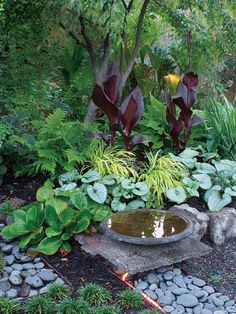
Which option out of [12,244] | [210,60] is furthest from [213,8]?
[12,244]

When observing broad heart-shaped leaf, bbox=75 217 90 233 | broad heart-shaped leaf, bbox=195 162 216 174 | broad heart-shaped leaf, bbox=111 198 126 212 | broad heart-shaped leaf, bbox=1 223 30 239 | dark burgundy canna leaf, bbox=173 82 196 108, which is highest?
dark burgundy canna leaf, bbox=173 82 196 108

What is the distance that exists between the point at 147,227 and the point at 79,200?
557 mm

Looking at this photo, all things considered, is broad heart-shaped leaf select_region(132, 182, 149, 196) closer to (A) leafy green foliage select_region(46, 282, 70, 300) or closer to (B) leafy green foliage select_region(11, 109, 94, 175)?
(B) leafy green foliage select_region(11, 109, 94, 175)

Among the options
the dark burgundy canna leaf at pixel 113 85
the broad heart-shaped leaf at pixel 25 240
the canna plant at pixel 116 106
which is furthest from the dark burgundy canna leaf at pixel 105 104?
the broad heart-shaped leaf at pixel 25 240

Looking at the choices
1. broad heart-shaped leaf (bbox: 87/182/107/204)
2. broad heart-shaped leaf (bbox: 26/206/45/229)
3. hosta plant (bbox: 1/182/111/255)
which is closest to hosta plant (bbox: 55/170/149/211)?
broad heart-shaped leaf (bbox: 87/182/107/204)

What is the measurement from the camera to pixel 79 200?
3.69m

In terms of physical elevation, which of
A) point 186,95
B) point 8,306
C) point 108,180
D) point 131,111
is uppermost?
point 186,95

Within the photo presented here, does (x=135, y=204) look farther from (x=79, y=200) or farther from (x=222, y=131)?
(x=222, y=131)

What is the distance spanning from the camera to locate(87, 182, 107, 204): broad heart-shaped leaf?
3.85m

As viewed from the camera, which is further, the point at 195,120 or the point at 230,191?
the point at 195,120

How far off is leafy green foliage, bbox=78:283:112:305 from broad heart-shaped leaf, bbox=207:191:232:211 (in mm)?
1408

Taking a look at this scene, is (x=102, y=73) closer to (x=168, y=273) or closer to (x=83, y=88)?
(x=83, y=88)

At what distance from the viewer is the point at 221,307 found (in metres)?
2.99

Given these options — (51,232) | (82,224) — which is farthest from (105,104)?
(51,232)
